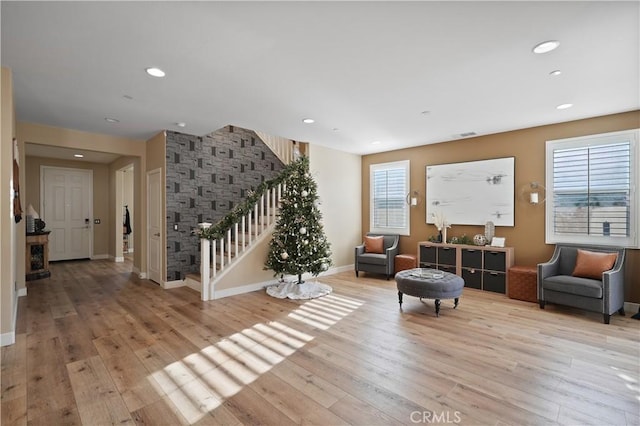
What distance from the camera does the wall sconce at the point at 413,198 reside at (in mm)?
6582

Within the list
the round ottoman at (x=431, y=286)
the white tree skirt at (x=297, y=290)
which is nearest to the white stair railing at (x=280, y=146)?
the white tree skirt at (x=297, y=290)

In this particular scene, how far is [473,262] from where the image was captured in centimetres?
543

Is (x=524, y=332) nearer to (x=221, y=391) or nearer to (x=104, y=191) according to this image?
(x=221, y=391)

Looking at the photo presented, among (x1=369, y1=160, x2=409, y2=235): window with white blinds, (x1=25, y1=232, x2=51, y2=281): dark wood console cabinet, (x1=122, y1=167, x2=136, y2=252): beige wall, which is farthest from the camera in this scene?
(x1=122, y1=167, x2=136, y2=252): beige wall

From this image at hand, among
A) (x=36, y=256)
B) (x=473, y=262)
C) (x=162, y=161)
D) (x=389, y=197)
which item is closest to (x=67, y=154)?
(x=36, y=256)

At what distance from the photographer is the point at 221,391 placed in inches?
92.7

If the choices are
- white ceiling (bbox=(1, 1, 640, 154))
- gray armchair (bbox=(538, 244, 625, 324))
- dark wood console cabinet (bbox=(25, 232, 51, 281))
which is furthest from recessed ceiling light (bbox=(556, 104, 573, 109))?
dark wood console cabinet (bbox=(25, 232, 51, 281))

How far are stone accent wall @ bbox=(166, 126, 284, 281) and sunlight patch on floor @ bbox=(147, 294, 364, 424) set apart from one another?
282 cm

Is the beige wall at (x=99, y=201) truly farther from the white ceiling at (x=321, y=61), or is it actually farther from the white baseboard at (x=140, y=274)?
the white ceiling at (x=321, y=61)

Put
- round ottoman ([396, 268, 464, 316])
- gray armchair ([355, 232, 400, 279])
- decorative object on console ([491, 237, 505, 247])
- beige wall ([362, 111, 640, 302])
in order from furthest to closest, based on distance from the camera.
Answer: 1. gray armchair ([355, 232, 400, 279])
2. decorative object on console ([491, 237, 505, 247])
3. beige wall ([362, 111, 640, 302])
4. round ottoman ([396, 268, 464, 316])

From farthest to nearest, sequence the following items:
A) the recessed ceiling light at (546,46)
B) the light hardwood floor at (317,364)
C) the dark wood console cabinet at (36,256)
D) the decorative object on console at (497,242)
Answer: the dark wood console cabinet at (36,256), the decorative object on console at (497,242), the recessed ceiling light at (546,46), the light hardwood floor at (317,364)

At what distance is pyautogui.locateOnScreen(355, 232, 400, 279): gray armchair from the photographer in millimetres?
6285

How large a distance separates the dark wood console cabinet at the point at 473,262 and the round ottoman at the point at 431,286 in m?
1.30

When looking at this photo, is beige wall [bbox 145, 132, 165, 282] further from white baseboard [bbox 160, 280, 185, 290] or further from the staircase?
the staircase
